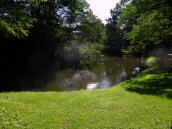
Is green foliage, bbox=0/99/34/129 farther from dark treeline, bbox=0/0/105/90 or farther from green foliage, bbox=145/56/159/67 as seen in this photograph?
green foliage, bbox=145/56/159/67

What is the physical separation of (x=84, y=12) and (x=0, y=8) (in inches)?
1254

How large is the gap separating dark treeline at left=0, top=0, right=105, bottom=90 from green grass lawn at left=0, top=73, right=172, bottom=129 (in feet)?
46.7

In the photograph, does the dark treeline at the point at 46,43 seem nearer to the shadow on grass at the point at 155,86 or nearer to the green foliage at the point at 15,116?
the shadow on grass at the point at 155,86

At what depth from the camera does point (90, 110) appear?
1592cm

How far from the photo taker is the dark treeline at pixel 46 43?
39900 mm

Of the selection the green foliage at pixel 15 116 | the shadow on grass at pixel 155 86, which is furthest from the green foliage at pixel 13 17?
the green foliage at pixel 15 116

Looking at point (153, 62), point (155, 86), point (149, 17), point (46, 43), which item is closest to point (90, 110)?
point (155, 86)

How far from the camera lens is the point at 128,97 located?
19094mm

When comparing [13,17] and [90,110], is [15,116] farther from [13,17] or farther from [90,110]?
[13,17]

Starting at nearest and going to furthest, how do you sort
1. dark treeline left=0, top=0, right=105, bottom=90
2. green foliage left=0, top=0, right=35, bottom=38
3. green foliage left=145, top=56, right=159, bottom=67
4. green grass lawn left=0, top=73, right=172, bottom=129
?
green grass lawn left=0, top=73, right=172, bottom=129, green foliage left=0, top=0, right=35, bottom=38, dark treeline left=0, top=0, right=105, bottom=90, green foliage left=145, top=56, right=159, bottom=67

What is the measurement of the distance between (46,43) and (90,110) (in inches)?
1354

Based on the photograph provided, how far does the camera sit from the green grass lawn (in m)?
13.6

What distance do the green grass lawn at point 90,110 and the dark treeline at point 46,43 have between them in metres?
14.2

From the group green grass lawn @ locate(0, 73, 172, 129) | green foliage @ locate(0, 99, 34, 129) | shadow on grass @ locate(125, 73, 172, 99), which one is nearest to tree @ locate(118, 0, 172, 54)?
shadow on grass @ locate(125, 73, 172, 99)
